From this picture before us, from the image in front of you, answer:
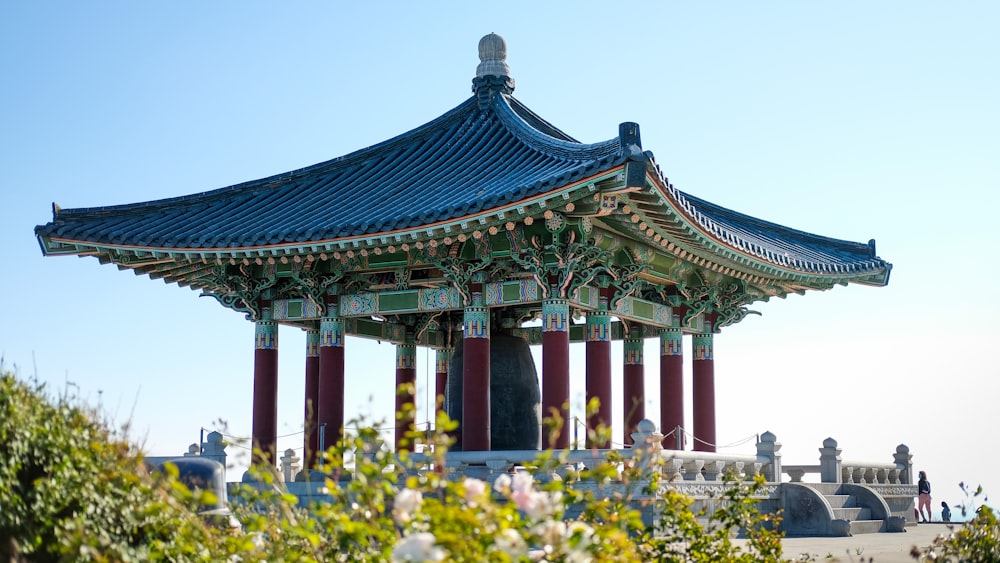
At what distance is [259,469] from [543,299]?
38.8 feet

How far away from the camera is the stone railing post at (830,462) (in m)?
23.1

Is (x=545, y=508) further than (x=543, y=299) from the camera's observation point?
No

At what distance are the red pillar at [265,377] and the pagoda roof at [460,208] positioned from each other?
6.52 ft

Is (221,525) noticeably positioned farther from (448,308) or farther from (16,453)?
(448,308)

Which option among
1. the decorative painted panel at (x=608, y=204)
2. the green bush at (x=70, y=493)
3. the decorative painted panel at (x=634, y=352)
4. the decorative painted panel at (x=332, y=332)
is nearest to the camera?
the green bush at (x=70, y=493)

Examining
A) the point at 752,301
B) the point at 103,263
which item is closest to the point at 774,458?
the point at 752,301

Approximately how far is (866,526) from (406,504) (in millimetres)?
17390

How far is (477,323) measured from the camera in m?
19.9

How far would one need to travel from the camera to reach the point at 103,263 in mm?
22625

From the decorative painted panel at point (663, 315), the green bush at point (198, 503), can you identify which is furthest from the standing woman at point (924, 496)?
the green bush at point (198, 503)

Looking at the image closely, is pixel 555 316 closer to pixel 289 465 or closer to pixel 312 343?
pixel 312 343

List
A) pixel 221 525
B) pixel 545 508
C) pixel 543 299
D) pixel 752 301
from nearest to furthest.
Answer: pixel 545 508
pixel 221 525
pixel 543 299
pixel 752 301

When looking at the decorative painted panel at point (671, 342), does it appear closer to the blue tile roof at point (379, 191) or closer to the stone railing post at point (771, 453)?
the stone railing post at point (771, 453)

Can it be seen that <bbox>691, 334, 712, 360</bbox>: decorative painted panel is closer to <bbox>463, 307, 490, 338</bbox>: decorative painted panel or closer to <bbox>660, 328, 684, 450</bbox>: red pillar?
<bbox>660, 328, 684, 450</bbox>: red pillar
